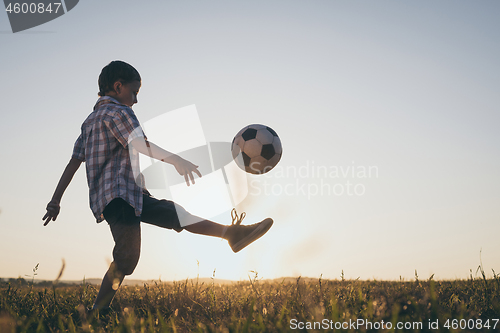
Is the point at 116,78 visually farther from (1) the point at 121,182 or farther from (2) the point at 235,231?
(2) the point at 235,231

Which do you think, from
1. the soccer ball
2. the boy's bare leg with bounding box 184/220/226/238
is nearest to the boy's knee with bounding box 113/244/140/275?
the boy's bare leg with bounding box 184/220/226/238

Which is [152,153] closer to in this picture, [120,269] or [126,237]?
[126,237]

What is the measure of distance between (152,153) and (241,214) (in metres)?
1.16

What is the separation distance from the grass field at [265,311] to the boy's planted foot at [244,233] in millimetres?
482

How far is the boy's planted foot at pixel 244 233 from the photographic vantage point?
3.53 metres

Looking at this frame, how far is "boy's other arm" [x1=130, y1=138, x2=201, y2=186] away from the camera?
3170 mm

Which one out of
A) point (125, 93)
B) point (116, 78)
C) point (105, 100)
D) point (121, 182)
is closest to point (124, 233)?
point (121, 182)

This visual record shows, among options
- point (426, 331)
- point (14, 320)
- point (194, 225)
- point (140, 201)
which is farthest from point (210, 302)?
point (426, 331)

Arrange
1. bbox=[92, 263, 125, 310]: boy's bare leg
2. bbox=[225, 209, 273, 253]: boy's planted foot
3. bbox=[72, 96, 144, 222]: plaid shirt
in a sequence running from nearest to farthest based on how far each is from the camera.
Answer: bbox=[92, 263, 125, 310]: boy's bare leg < bbox=[72, 96, 144, 222]: plaid shirt < bbox=[225, 209, 273, 253]: boy's planted foot

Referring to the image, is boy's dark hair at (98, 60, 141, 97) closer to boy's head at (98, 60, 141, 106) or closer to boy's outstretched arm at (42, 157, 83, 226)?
boy's head at (98, 60, 141, 106)

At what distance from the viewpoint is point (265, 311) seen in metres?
2.38

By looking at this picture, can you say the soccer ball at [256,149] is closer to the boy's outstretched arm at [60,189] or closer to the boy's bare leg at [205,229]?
the boy's bare leg at [205,229]

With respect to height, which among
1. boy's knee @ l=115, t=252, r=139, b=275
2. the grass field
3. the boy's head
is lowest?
the grass field

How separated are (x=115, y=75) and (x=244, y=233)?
2.21m
